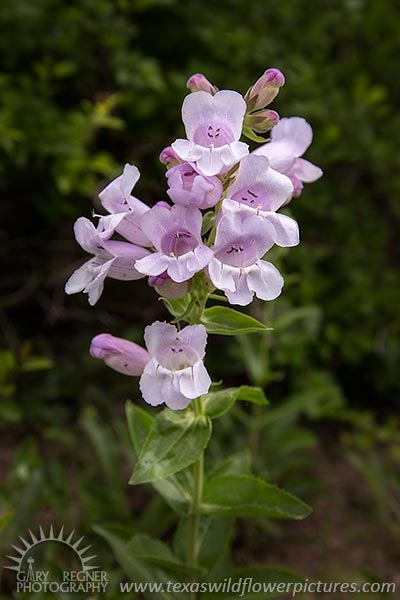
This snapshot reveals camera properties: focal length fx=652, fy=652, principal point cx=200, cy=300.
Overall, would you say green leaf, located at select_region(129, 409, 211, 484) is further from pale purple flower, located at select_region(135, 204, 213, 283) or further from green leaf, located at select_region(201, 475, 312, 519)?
pale purple flower, located at select_region(135, 204, 213, 283)

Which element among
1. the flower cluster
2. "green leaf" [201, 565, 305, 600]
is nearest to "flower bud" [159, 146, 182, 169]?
the flower cluster

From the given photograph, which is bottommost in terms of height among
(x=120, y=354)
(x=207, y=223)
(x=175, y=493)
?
(x=175, y=493)

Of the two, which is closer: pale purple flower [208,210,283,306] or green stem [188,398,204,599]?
pale purple flower [208,210,283,306]

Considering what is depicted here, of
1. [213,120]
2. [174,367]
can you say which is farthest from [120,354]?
[213,120]

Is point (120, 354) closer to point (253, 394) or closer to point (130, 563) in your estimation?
point (253, 394)

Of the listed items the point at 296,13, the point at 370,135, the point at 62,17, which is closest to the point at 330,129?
the point at 370,135

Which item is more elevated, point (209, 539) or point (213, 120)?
point (213, 120)

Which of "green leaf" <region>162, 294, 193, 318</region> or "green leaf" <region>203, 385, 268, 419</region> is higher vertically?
"green leaf" <region>162, 294, 193, 318</region>
